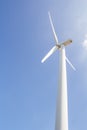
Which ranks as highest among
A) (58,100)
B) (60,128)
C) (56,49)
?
(56,49)

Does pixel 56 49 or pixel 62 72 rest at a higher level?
pixel 56 49

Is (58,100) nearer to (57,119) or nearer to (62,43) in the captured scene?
(57,119)

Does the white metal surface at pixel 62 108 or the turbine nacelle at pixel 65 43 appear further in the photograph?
the turbine nacelle at pixel 65 43

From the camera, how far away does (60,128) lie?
17.3 m

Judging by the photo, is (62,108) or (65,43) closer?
(62,108)

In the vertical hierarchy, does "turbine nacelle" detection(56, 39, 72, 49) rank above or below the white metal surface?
above

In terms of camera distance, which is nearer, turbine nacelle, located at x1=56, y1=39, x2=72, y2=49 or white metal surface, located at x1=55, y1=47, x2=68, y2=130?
white metal surface, located at x1=55, y1=47, x2=68, y2=130

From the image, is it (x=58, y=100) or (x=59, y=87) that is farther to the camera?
(x=59, y=87)

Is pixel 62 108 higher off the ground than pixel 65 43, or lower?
lower

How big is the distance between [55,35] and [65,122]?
19662 mm

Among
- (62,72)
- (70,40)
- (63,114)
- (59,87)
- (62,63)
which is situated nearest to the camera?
(63,114)

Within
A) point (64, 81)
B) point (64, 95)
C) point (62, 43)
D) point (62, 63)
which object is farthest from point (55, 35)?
point (64, 95)

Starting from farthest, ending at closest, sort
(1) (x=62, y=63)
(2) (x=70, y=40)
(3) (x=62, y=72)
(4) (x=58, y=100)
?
1. (2) (x=70, y=40)
2. (1) (x=62, y=63)
3. (3) (x=62, y=72)
4. (4) (x=58, y=100)

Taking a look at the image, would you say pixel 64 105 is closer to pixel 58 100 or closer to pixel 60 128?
pixel 58 100
